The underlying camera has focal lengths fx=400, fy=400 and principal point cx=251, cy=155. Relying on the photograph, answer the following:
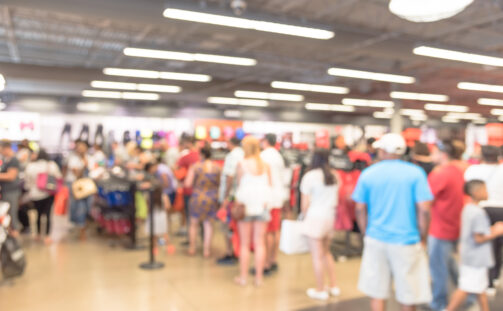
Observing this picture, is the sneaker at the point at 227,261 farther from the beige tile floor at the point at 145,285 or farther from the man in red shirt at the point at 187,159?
the man in red shirt at the point at 187,159

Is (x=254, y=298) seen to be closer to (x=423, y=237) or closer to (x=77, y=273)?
(x=423, y=237)

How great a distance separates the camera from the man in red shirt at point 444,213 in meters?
3.39

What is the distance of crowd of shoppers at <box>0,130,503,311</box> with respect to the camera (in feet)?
9.00

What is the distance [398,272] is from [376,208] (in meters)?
0.45

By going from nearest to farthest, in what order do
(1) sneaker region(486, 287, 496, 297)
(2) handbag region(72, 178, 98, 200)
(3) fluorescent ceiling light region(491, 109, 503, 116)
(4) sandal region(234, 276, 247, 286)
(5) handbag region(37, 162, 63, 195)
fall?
(1) sneaker region(486, 287, 496, 297)
(4) sandal region(234, 276, 247, 286)
(5) handbag region(37, 162, 63, 195)
(2) handbag region(72, 178, 98, 200)
(3) fluorescent ceiling light region(491, 109, 503, 116)

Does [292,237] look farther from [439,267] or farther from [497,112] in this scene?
[497,112]

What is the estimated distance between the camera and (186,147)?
6.06m

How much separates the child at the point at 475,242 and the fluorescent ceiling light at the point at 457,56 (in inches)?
171

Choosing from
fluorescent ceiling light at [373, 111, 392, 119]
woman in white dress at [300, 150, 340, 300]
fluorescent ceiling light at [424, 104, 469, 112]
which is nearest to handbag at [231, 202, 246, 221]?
woman in white dress at [300, 150, 340, 300]

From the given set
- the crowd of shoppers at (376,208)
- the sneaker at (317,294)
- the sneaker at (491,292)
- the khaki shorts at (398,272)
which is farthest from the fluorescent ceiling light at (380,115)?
the khaki shorts at (398,272)

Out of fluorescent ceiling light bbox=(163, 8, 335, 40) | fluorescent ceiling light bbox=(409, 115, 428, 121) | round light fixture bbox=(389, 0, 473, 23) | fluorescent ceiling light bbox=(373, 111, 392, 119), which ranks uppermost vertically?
fluorescent ceiling light bbox=(373, 111, 392, 119)

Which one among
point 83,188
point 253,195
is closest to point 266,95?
point 83,188

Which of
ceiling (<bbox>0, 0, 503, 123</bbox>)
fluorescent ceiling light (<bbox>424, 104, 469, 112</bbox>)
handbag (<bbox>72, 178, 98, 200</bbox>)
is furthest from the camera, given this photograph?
fluorescent ceiling light (<bbox>424, 104, 469, 112</bbox>)

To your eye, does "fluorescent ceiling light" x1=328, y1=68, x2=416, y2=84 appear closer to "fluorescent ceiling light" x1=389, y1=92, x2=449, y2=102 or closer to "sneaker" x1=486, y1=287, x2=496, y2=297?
"fluorescent ceiling light" x1=389, y1=92, x2=449, y2=102
